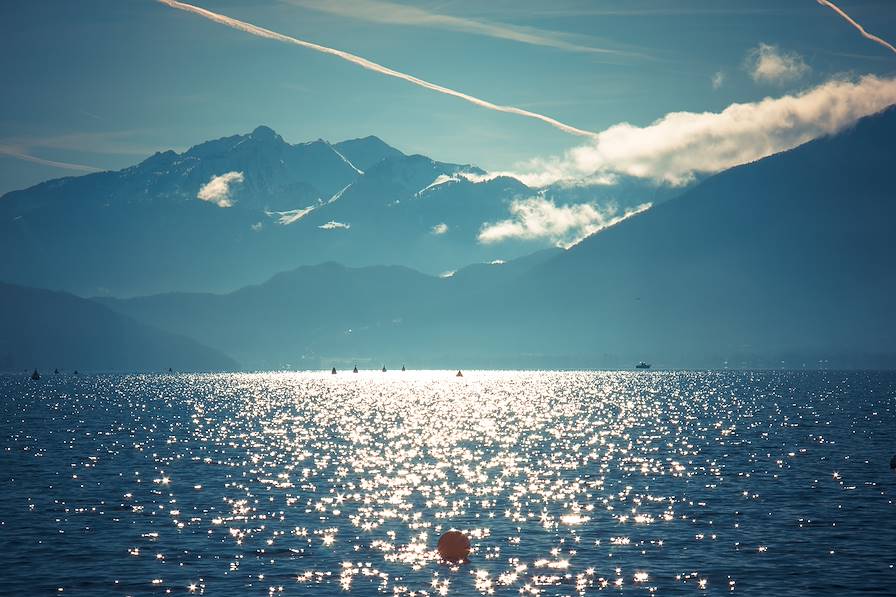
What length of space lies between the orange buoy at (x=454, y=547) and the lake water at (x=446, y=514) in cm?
77

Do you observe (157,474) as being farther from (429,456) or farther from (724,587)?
(724,587)

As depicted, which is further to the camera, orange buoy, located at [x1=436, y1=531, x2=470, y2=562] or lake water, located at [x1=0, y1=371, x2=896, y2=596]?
orange buoy, located at [x1=436, y1=531, x2=470, y2=562]

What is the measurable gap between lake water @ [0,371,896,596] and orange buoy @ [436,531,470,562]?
30.3 inches

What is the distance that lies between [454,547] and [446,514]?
15064 mm

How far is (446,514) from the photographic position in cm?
7200

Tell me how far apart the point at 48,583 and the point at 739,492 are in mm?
53002

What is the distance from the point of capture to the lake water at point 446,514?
52750 mm

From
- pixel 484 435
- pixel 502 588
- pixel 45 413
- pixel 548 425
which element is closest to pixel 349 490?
pixel 502 588

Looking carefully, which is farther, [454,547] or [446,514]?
[446,514]

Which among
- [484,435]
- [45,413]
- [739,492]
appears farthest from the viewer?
[45,413]

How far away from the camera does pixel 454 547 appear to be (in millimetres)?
57000

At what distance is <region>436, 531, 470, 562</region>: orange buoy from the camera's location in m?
56.8

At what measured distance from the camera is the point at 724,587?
50750 mm

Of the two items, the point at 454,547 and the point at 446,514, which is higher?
the point at 454,547
